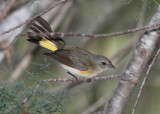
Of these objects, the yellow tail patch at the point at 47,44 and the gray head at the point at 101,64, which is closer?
the yellow tail patch at the point at 47,44

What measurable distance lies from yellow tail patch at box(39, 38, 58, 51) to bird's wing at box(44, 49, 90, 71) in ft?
0.40

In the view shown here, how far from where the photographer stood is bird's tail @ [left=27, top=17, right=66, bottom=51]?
3.10 metres

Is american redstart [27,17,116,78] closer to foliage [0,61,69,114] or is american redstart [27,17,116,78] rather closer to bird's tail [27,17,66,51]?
bird's tail [27,17,66,51]

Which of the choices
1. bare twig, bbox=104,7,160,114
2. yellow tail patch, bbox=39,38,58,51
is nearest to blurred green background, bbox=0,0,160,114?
yellow tail patch, bbox=39,38,58,51

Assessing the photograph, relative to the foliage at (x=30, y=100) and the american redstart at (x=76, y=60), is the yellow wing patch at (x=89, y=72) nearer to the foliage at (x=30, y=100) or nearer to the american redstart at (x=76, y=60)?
the american redstart at (x=76, y=60)

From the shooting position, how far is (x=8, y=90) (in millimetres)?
2105

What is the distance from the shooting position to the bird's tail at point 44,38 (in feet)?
10.2

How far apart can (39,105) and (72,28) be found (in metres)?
3.35

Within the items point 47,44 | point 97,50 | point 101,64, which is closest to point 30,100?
point 47,44

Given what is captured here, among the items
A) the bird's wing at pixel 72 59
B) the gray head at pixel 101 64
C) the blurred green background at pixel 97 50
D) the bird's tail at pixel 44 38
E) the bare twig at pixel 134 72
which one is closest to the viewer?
the bare twig at pixel 134 72

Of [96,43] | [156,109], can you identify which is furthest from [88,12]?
[156,109]

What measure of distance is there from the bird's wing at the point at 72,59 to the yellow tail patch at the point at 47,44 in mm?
121

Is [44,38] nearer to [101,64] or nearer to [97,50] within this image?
[101,64]

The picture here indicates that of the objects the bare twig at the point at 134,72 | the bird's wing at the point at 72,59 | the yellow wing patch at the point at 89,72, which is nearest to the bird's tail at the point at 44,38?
the bird's wing at the point at 72,59
